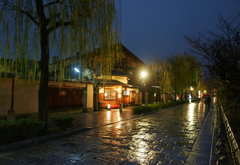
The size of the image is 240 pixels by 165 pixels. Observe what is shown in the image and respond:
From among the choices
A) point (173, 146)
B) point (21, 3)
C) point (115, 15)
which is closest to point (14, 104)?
point (21, 3)

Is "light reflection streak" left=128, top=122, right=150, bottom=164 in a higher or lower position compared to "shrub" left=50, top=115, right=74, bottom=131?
lower

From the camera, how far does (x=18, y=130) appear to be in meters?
6.27

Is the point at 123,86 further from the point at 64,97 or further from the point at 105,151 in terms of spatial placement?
the point at 105,151

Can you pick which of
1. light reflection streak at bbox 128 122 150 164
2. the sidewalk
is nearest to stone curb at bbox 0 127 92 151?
light reflection streak at bbox 128 122 150 164

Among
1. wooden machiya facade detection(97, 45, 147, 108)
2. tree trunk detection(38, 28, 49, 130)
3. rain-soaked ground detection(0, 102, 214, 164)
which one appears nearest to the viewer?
rain-soaked ground detection(0, 102, 214, 164)

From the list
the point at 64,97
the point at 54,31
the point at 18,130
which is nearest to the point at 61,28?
the point at 54,31

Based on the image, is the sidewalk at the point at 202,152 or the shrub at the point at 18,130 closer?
the sidewalk at the point at 202,152

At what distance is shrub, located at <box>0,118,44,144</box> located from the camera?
5.87 m

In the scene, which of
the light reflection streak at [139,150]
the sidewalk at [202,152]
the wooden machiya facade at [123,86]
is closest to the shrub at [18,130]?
the light reflection streak at [139,150]

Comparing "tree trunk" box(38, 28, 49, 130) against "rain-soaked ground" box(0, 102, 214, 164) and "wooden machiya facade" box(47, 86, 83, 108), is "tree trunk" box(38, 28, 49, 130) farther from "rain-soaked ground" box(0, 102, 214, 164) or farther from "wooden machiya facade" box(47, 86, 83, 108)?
"wooden machiya facade" box(47, 86, 83, 108)

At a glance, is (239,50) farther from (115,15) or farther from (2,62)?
(2,62)

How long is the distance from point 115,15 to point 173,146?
5.66 m

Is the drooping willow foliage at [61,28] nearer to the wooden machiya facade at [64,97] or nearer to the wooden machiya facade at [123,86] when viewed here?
the wooden machiya facade at [64,97]

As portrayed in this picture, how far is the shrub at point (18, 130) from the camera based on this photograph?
19.2ft
